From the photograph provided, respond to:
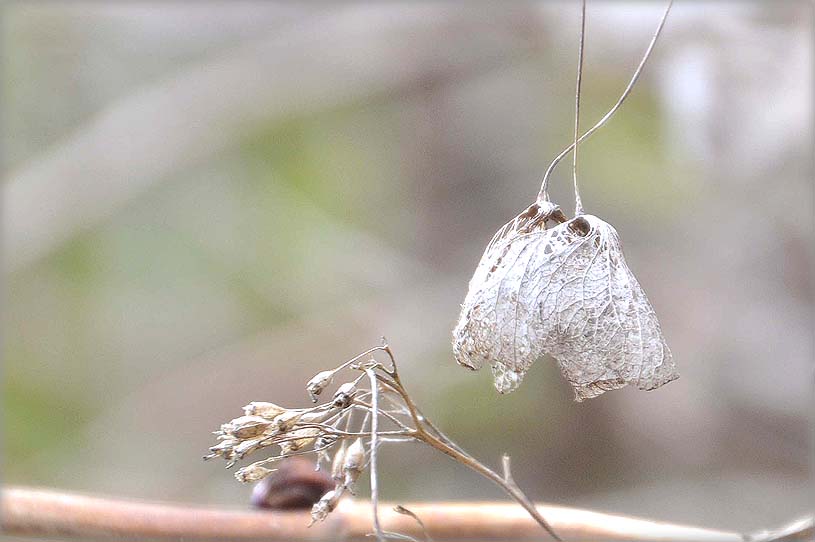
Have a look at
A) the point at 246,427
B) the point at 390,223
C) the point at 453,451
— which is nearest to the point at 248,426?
the point at 246,427

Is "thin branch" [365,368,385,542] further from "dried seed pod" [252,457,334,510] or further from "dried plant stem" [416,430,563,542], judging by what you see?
"dried seed pod" [252,457,334,510]

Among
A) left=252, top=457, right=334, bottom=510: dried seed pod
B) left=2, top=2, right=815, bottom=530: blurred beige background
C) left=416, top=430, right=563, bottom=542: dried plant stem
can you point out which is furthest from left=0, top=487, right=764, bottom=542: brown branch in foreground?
left=2, top=2, right=815, bottom=530: blurred beige background

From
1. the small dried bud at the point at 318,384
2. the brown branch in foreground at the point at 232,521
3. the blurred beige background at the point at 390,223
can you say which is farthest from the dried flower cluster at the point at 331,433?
the blurred beige background at the point at 390,223

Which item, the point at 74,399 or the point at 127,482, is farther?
the point at 74,399

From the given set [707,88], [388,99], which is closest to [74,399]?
[388,99]

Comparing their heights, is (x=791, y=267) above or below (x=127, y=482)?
above

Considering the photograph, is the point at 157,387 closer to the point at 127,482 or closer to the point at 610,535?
the point at 127,482

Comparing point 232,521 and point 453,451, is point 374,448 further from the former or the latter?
point 232,521
